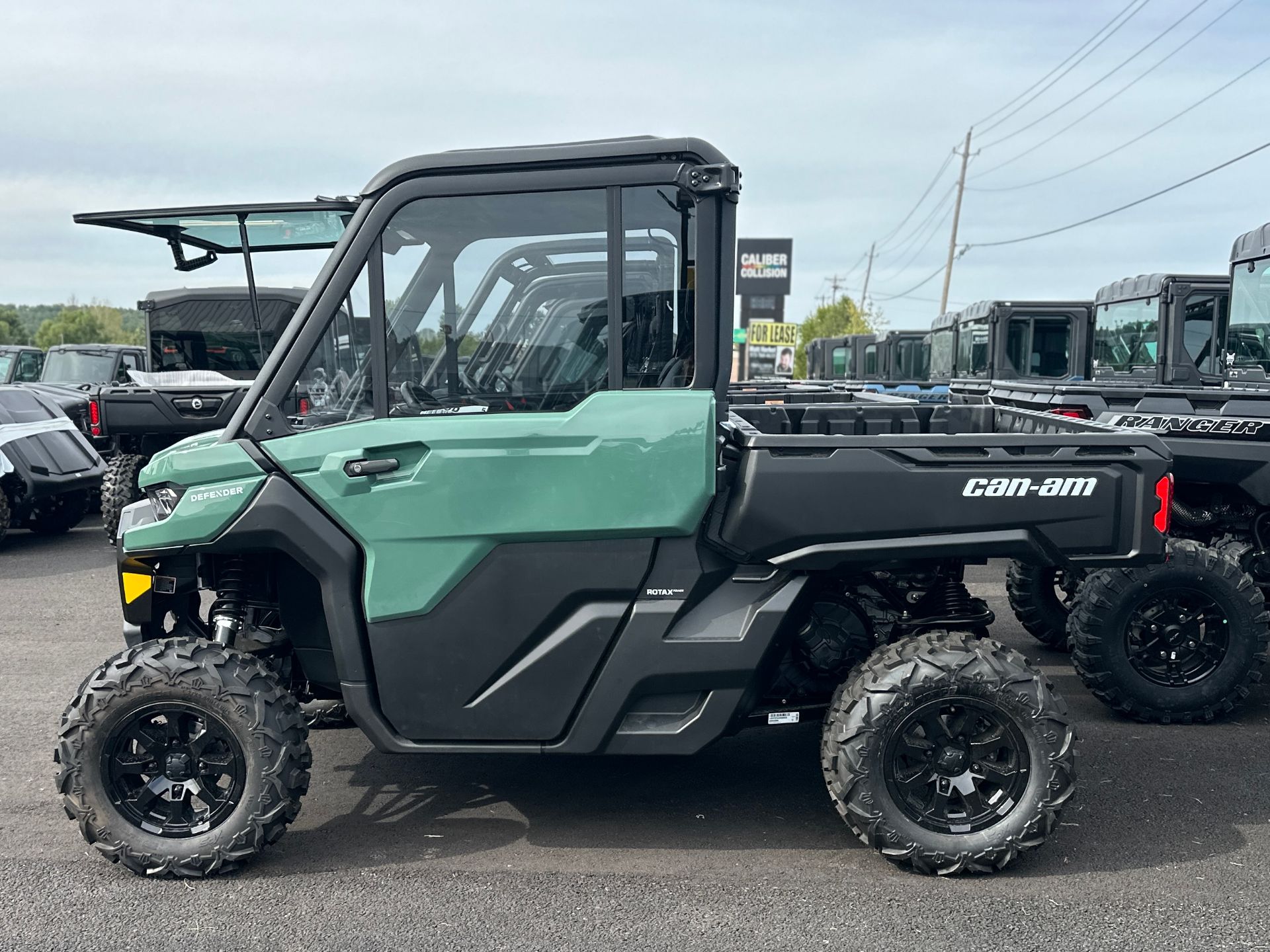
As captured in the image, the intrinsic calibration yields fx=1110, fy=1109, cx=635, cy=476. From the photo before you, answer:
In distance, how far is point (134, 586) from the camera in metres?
4.04

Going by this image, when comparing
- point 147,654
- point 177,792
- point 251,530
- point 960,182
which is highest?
point 960,182

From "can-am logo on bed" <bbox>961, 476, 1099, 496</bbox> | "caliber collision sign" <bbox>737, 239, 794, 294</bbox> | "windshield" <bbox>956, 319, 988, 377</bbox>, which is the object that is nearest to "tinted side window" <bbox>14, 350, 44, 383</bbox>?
"windshield" <bbox>956, 319, 988, 377</bbox>

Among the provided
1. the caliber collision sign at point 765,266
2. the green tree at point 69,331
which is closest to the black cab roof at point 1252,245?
the caliber collision sign at point 765,266

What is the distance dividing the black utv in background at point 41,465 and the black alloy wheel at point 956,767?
9825mm

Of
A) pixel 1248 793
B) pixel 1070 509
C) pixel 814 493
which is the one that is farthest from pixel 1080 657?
pixel 814 493

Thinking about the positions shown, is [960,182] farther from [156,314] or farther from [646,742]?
[646,742]

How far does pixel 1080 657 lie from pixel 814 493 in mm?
2447

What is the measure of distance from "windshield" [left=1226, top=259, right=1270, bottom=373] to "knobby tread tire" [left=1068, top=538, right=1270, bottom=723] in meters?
4.43

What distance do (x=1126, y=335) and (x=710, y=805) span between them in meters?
11.4

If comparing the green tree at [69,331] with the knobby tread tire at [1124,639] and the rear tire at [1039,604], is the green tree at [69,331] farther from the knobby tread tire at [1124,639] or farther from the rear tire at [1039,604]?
the knobby tread tire at [1124,639]

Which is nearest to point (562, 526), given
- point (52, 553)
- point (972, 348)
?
point (52, 553)

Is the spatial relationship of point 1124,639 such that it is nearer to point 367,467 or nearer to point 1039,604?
point 1039,604

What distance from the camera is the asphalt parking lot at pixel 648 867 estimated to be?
3.45 meters

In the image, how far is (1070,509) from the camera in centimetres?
383
